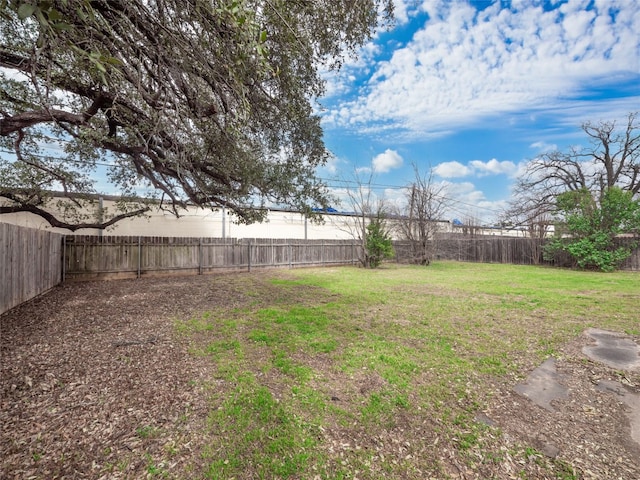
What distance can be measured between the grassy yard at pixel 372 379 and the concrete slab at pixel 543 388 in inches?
4.4

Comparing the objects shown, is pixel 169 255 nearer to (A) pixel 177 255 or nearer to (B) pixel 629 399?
(A) pixel 177 255

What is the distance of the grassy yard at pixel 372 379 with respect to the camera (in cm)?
174

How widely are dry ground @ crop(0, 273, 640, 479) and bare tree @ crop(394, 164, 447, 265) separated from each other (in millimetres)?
11427

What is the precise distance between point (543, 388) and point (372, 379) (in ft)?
5.33

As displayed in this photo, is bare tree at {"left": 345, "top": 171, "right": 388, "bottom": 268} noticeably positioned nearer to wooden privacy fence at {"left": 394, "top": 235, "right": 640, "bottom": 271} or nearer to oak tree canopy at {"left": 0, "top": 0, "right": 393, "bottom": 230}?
wooden privacy fence at {"left": 394, "top": 235, "right": 640, "bottom": 271}

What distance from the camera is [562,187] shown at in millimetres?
16375

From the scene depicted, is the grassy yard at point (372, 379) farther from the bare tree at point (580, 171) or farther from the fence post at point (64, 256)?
the bare tree at point (580, 171)

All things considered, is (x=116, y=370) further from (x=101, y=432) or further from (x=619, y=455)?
(x=619, y=455)

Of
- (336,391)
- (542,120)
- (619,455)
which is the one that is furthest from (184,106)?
(542,120)

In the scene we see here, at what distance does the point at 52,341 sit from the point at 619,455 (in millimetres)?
5394

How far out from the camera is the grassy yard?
5.70 ft

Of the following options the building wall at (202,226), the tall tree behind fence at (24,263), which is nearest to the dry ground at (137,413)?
the tall tree behind fence at (24,263)

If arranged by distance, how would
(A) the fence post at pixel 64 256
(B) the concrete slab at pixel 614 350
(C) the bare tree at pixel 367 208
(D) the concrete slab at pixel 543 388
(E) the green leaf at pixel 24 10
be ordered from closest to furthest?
(E) the green leaf at pixel 24 10 → (D) the concrete slab at pixel 543 388 → (B) the concrete slab at pixel 614 350 → (A) the fence post at pixel 64 256 → (C) the bare tree at pixel 367 208

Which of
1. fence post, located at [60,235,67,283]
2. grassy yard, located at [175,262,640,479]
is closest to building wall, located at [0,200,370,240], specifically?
fence post, located at [60,235,67,283]
